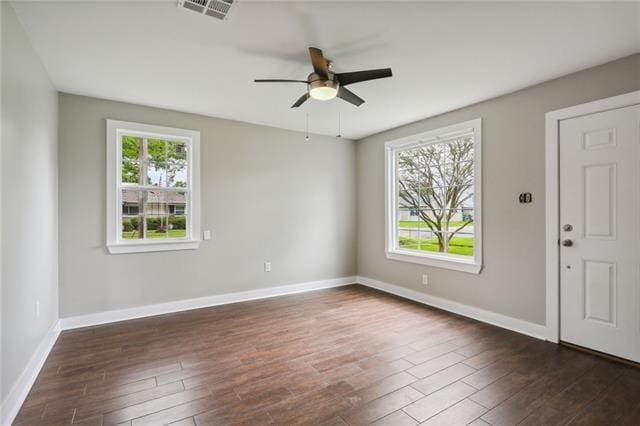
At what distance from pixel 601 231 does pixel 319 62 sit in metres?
2.89

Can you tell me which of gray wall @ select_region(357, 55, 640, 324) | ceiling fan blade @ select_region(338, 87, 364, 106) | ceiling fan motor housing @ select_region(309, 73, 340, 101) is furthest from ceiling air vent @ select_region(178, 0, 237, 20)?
gray wall @ select_region(357, 55, 640, 324)

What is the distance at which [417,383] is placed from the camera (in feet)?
7.84

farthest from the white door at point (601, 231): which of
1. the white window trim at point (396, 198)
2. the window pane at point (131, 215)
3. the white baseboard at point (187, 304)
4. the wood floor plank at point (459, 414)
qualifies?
the window pane at point (131, 215)

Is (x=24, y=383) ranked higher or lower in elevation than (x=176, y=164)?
lower

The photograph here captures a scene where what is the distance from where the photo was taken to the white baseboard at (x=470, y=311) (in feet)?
10.7

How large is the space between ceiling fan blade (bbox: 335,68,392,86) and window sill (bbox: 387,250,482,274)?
2.58m

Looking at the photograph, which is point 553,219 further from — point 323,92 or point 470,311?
point 323,92

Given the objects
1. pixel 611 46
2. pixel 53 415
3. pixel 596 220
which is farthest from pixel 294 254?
pixel 611 46

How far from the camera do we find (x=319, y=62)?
8.03 feet

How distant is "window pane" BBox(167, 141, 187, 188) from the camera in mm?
4156

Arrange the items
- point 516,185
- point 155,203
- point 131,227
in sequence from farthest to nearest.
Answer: point 155,203 < point 131,227 < point 516,185

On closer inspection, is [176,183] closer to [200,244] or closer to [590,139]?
[200,244]

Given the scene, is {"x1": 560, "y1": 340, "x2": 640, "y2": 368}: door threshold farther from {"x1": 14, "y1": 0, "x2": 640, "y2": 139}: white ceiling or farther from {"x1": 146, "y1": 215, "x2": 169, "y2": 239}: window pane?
{"x1": 146, "y1": 215, "x2": 169, "y2": 239}: window pane

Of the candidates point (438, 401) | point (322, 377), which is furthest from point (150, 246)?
point (438, 401)
